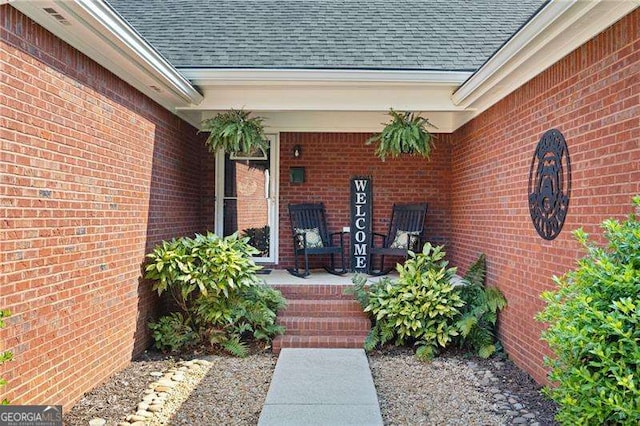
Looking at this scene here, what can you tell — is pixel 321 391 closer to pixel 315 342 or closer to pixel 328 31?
pixel 315 342

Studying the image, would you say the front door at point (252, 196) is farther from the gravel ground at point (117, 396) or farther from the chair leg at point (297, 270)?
the gravel ground at point (117, 396)

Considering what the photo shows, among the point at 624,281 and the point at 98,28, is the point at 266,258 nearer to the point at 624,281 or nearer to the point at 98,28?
the point at 98,28

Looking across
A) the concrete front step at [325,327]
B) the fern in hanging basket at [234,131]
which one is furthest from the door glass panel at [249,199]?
the concrete front step at [325,327]

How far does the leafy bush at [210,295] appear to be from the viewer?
185 inches

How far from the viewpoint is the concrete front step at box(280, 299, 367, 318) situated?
→ 535 centimetres

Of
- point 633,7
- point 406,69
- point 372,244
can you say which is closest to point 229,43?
point 406,69

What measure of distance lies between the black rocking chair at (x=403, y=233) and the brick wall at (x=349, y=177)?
0.69 feet

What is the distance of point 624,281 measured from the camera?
2.05 metres

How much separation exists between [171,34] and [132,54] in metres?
2.72

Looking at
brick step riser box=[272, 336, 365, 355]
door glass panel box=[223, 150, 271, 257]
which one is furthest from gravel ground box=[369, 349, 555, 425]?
door glass panel box=[223, 150, 271, 257]

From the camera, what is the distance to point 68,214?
329 centimetres

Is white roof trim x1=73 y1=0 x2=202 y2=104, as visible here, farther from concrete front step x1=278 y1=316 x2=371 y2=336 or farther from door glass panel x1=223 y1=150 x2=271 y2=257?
concrete front step x1=278 y1=316 x2=371 y2=336

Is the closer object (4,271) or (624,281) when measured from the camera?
(624,281)

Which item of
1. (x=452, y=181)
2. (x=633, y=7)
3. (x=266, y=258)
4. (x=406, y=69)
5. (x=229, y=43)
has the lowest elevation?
(x=266, y=258)
